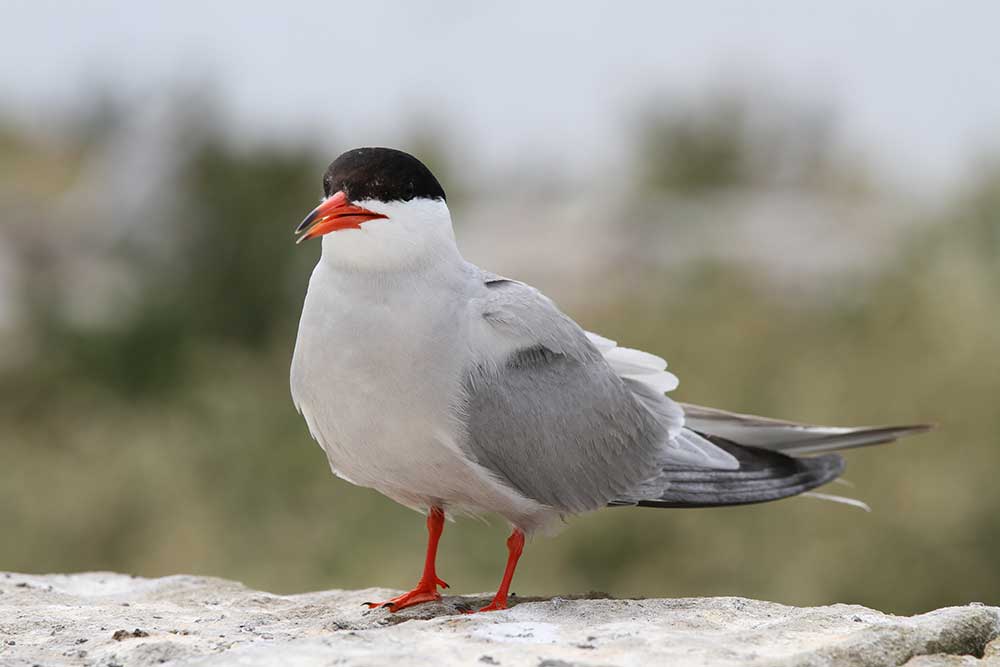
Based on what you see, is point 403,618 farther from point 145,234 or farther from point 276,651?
point 145,234

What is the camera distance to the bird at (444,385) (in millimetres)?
3551

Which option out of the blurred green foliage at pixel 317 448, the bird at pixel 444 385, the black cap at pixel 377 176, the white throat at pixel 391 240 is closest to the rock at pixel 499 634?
the bird at pixel 444 385

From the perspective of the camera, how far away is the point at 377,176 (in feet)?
11.7

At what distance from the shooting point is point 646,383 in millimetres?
4293

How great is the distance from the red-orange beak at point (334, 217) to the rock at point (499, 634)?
1.09 m

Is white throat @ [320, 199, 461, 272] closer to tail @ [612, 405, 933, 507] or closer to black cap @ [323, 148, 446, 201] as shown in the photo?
black cap @ [323, 148, 446, 201]

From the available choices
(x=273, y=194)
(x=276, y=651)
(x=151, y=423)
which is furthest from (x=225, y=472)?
(x=276, y=651)

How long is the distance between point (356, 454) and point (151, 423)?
10.4 metres

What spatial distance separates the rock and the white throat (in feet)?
3.32

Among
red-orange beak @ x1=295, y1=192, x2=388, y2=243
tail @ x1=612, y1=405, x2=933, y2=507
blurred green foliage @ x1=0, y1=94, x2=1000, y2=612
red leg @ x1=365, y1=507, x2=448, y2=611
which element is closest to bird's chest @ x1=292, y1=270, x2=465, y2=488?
red-orange beak @ x1=295, y1=192, x2=388, y2=243

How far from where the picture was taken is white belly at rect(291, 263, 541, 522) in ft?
11.6

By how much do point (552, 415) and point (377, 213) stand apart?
2.62 feet

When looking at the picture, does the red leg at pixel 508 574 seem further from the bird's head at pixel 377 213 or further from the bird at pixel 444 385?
the bird's head at pixel 377 213

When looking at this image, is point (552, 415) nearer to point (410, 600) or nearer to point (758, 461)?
point (410, 600)
